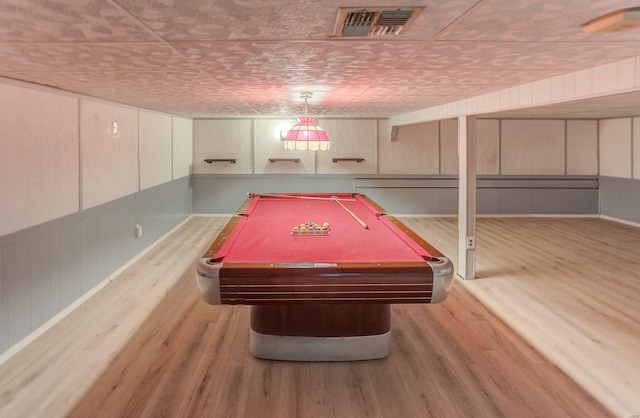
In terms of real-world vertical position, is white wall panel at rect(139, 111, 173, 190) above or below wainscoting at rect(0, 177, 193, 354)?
above

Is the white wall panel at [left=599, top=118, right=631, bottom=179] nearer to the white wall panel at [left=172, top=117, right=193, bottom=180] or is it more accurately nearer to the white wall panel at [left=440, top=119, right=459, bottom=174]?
the white wall panel at [left=440, top=119, right=459, bottom=174]

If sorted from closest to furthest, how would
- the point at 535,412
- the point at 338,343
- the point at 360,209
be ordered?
the point at 535,412
the point at 338,343
the point at 360,209

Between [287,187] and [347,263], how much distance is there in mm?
7427

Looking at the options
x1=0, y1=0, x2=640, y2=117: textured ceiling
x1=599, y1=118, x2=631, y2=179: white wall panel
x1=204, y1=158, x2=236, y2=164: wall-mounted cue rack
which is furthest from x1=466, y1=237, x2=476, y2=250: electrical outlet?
x1=204, y1=158, x2=236, y2=164: wall-mounted cue rack

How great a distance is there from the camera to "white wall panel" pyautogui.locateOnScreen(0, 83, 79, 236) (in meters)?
3.49

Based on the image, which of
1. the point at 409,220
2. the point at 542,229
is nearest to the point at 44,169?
the point at 409,220

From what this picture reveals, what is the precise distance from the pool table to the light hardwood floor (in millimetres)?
169

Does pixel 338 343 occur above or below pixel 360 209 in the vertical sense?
below

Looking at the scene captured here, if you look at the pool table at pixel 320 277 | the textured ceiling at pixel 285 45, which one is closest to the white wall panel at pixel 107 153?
the textured ceiling at pixel 285 45

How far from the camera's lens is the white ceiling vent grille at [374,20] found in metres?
1.78

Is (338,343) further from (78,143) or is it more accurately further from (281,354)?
(78,143)

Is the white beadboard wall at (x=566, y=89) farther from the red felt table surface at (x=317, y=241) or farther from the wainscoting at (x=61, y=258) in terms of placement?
the wainscoting at (x=61, y=258)

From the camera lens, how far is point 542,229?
857 centimetres

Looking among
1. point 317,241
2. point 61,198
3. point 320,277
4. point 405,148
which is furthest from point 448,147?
point 320,277
